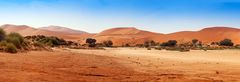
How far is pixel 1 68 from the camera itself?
14.8 m

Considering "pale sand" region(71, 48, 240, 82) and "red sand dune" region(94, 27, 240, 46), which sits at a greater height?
"red sand dune" region(94, 27, 240, 46)

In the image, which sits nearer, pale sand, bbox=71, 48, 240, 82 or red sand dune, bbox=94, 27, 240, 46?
pale sand, bbox=71, 48, 240, 82

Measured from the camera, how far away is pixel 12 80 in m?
12.1

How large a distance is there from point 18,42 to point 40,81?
1954 cm

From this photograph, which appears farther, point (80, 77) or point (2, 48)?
point (2, 48)

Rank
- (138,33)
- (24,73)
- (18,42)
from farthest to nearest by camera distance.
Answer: (138,33)
(18,42)
(24,73)

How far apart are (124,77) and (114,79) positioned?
863 millimetres

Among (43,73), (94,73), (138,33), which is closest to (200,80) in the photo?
(94,73)

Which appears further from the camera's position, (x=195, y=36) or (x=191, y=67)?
(x=195, y=36)

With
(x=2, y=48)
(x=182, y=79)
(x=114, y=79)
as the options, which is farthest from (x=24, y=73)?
(x=2, y=48)

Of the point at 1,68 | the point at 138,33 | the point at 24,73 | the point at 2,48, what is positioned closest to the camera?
the point at 24,73

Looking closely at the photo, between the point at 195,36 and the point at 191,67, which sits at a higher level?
the point at 195,36

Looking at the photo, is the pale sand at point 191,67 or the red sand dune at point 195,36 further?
the red sand dune at point 195,36

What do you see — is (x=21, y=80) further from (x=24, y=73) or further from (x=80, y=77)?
(x=80, y=77)
